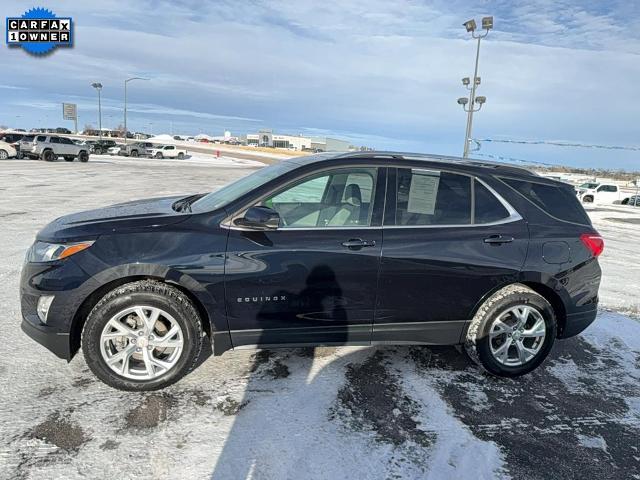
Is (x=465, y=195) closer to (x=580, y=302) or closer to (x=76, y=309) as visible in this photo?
(x=580, y=302)

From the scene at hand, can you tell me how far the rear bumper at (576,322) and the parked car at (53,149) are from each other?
31.9 m

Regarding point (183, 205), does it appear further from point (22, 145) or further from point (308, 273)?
point (22, 145)

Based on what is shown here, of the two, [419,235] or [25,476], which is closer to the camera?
[25,476]

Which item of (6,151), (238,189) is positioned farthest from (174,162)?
(238,189)

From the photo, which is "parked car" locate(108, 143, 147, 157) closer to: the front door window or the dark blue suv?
the dark blue suv

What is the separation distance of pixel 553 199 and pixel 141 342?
3.46 metres

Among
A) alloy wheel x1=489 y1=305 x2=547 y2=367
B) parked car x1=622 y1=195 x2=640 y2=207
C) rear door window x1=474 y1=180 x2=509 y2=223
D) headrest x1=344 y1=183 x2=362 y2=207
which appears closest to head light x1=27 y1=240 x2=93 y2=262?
headrest x1=344 y1=183 x2=362 y2=207

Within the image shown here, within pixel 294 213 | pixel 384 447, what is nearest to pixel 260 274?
pixel 294 213

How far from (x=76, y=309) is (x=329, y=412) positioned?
1862mm

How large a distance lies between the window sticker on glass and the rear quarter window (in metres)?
0.62

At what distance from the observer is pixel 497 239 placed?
11.3 ft

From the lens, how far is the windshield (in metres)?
3.35

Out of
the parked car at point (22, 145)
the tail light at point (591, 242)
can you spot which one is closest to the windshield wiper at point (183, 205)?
the tail light at point (591, 242)

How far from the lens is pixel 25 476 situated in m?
2.32
